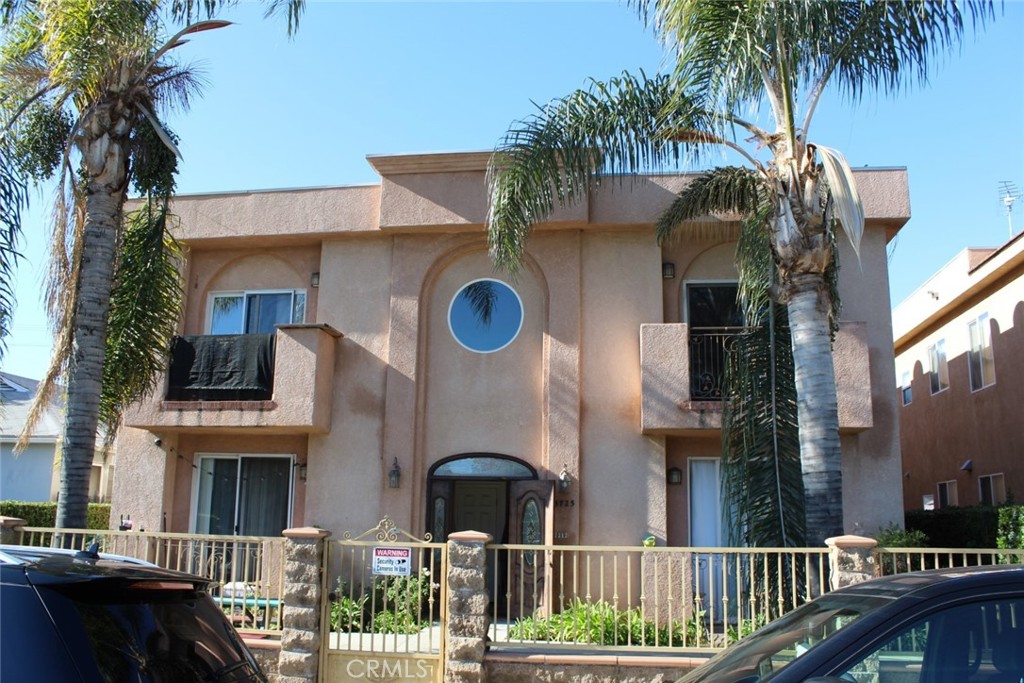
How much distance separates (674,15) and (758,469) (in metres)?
5.11

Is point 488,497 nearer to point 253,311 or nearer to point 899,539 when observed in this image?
point 253,311

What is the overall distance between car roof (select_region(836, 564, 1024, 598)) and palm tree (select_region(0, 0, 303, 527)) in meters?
8.88

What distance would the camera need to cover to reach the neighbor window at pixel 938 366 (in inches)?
782

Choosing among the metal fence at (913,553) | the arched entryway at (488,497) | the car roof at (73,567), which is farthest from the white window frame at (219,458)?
the car roof at (73,567)

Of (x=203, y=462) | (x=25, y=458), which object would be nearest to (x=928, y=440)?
(x=203, y=462)

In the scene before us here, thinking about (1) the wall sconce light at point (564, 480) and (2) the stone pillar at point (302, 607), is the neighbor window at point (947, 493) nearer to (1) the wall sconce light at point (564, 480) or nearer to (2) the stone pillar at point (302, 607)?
(1) the wall sconce light at point (564, 480)

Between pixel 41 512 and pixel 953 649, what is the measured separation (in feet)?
68.5

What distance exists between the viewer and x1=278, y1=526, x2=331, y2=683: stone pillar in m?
8.51

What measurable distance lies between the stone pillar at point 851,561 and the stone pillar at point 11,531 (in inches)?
331

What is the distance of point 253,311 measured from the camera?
49.6 feet

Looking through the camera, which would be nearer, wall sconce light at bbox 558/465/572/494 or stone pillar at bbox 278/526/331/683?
stone pillar at bbox 278/526/331/683

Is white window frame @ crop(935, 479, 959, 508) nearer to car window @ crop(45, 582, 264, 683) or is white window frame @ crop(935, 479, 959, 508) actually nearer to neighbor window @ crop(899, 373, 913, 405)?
neighbor window @ crop(899, 373, 913, 405)

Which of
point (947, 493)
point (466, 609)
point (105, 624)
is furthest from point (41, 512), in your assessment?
point (947, 493)

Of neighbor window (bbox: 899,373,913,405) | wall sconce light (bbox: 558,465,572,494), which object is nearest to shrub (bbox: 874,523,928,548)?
wall sconce light (bbox: 558,465,572,494)
